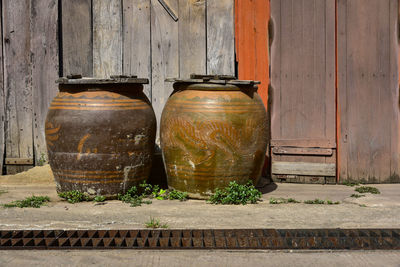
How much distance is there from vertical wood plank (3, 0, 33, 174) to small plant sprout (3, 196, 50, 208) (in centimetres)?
141

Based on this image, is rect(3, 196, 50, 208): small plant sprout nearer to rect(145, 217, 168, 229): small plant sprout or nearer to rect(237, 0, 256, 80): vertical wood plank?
rect(145, 217, 168, 229): small plant sprout

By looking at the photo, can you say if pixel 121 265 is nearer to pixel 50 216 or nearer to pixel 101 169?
pixel 50 216

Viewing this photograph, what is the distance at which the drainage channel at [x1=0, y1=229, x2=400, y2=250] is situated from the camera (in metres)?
3.44

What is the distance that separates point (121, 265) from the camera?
3121mm

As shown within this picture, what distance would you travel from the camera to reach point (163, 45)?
6.12 m

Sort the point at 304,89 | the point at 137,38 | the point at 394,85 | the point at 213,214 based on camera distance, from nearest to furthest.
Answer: the point at 213,214 → the point at 394,85 → the point at 304,89 → the point at 137,38

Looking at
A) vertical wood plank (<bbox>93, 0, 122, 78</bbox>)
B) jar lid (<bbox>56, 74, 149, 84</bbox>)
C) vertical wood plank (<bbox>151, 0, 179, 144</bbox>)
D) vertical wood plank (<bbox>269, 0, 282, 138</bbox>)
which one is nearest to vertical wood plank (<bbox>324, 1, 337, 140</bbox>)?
vertical wood plank (<bbox>269, 0, 282, 138</bbox>)

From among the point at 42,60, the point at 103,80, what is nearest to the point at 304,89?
the point at 103,80

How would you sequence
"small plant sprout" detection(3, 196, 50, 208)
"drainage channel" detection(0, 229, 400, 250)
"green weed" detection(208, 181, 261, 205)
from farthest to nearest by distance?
"green weed" detection(208, 181, 261, 205)
"small plant sprout" detection(3, 196, 50, 208)
"drainage channel" detection(0, 229, 400, 250)

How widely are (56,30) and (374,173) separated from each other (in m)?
3.99

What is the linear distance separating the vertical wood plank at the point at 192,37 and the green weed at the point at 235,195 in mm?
1719

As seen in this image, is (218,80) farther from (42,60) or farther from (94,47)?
(42,60)

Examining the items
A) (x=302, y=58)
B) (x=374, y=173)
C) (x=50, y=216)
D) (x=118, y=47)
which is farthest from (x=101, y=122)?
(x=374, y=173)

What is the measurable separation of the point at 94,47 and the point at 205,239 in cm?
341
